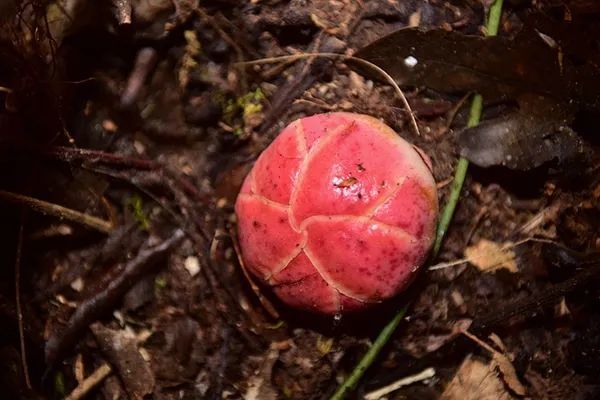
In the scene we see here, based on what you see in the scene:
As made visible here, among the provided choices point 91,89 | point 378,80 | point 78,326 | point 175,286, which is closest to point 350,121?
point 378,80

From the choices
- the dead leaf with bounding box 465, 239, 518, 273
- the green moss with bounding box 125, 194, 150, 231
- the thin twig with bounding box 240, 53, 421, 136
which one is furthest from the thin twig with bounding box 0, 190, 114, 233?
the dead leaf with bounding box 465, 239, 518, 273

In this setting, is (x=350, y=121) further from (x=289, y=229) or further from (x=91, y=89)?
(x=91, y=89)

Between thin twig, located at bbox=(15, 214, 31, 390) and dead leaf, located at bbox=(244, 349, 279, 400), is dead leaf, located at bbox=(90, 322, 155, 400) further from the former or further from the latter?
dead leaf, located at bbox=(244, 349, 279, 400)

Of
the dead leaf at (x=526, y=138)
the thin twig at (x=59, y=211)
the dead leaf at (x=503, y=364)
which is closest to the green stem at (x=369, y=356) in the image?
the dead leaf at (x=503, y=364)

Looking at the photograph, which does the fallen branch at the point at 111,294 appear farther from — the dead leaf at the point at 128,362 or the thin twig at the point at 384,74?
the thin twig at the point at 384,74

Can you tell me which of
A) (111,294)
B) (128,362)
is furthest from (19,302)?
(128,362)
